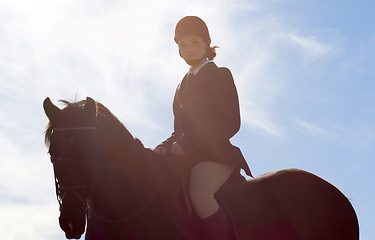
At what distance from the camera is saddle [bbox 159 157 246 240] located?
21.2 ft

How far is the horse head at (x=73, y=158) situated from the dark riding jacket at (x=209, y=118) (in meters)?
1.32

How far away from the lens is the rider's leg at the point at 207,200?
21.4 ft

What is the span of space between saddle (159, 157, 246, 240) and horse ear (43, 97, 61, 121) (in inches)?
60.9

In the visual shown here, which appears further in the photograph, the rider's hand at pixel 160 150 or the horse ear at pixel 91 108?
the rider's hand at pixel 160 150

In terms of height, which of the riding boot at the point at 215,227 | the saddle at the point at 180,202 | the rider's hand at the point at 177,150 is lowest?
the riding boot at the point at 215,227

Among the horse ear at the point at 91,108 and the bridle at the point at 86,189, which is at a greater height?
the horse ear at the point at 91,108

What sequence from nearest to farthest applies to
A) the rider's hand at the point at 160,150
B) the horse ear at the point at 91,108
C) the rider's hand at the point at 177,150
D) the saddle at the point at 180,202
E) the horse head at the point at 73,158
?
the horse head at the point at 73,158 < the horse ear at the point at 91,108 < the saddle at the point at 180,202 < the rider's hand at the point at 177,150 < the rider's hand at the point at 160,150

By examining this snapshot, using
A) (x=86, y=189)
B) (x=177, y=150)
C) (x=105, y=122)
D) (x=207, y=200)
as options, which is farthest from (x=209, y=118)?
(x=86, y=189)

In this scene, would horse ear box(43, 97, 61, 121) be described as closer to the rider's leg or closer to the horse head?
the horse head

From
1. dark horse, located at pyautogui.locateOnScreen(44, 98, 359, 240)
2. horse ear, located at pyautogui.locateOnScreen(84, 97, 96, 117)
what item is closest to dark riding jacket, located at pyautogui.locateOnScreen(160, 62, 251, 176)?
dark horse, located at pyautogui.locateOnScreen(44, 98, 359, 240)

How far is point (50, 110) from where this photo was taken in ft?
21.0

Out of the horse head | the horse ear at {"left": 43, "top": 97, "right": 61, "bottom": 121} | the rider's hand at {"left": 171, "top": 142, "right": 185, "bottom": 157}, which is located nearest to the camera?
the horse head

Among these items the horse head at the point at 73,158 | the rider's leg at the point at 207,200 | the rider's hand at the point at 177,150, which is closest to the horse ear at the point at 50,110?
the horse head at the point at 73,158

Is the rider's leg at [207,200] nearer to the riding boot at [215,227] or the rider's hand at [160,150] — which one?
the riding boot at [215,227]
